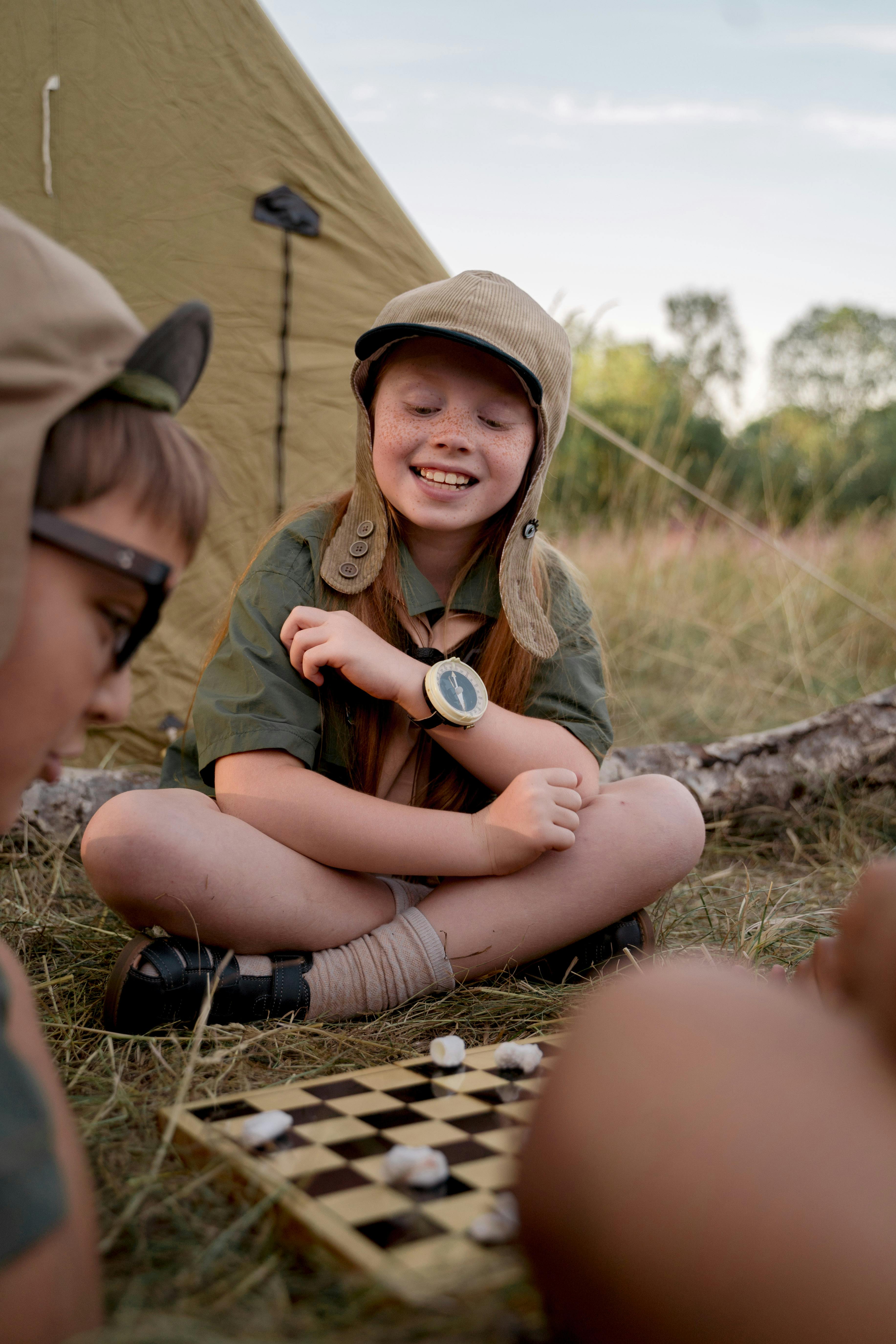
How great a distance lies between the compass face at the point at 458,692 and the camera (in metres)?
1.58

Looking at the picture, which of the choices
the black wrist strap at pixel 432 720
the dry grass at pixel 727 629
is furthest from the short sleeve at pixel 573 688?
the dry grass at pixel 727 629

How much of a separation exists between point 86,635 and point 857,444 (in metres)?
8.59

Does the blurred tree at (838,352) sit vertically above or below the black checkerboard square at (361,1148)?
above

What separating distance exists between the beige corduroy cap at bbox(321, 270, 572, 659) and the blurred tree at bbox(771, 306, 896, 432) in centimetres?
2329

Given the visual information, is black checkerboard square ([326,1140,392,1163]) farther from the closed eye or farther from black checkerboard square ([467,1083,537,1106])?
the closed eye

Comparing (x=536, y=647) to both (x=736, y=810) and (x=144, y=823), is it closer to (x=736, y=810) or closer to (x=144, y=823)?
(x=144, y=823)

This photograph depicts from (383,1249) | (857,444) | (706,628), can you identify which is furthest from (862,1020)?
(857,444)

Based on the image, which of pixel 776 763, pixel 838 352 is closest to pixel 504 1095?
pixel 776 763

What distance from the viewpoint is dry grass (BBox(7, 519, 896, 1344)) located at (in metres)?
0.77

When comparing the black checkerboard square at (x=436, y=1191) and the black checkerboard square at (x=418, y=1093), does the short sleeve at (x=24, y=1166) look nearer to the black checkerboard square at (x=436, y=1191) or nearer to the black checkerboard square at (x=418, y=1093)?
the black checkerboard square at (x=436, y=1191)

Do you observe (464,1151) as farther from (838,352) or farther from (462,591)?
(838,352)

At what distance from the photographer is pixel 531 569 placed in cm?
182

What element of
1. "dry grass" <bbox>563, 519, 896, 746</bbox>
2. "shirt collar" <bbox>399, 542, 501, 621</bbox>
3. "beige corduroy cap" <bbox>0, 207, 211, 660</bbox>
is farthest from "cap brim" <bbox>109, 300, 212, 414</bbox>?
"dry grass" <bbox>563, 519, 896, 746</bbox>

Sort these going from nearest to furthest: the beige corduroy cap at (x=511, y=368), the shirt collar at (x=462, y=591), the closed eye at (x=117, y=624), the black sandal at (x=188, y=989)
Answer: the closed eye at (x=117, y=624) → the black sandal at (x=188, y=989) → the beige corduroy cap at (x=511, y=368) → the shirt collar at (x=462, y=591)
